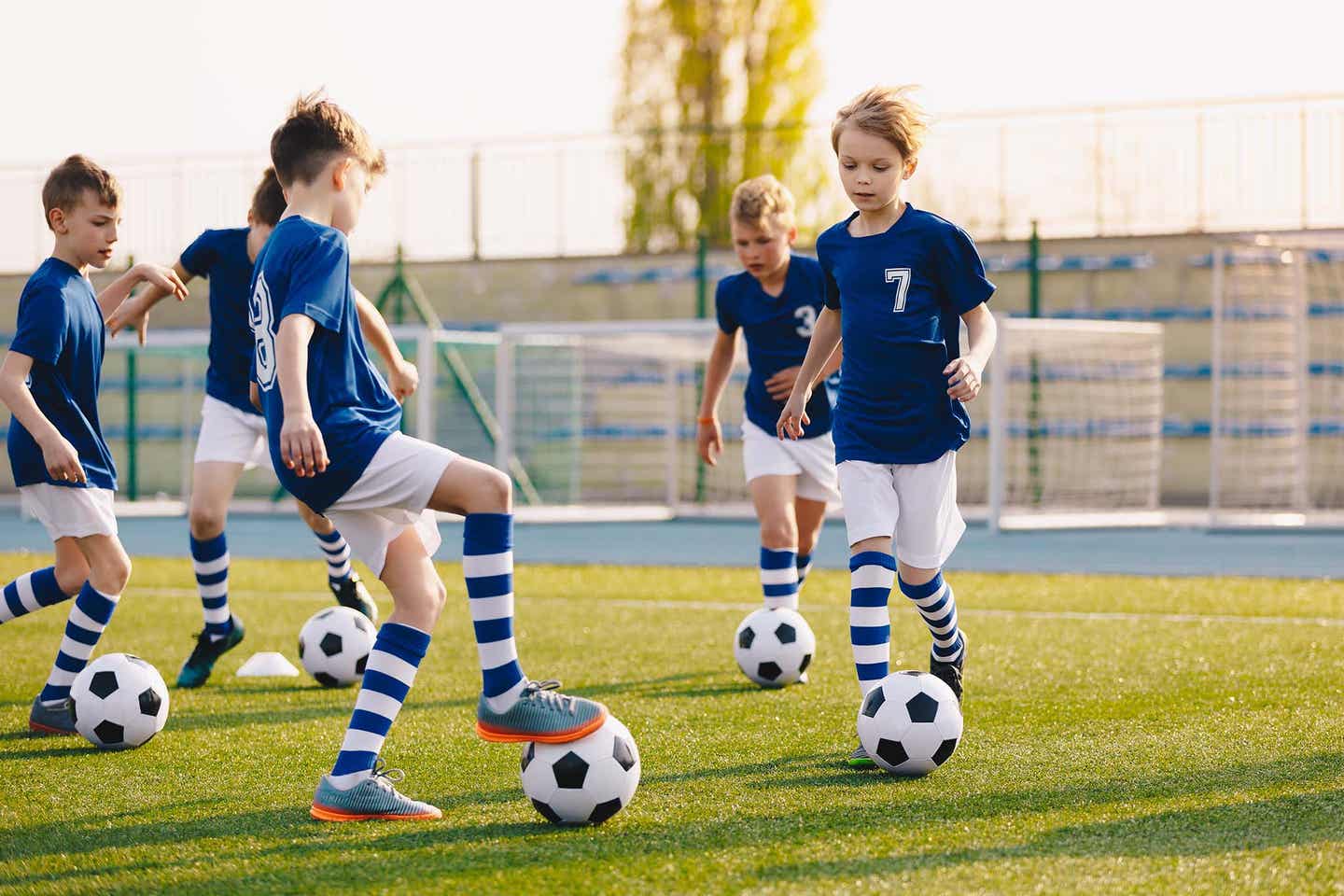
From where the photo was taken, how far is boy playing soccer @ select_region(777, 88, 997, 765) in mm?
4113


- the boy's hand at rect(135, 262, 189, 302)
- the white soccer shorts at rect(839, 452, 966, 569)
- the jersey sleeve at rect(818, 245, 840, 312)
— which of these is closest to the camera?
the white soccer shorts at rect(839, 452, 966, 569)

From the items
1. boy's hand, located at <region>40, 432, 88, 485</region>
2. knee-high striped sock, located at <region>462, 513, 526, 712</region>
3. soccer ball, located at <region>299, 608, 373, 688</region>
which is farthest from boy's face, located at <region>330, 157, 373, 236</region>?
soccer ball, located at <region>299, 608, 373, 688</region>

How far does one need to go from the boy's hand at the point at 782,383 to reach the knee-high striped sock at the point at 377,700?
8.01 feet

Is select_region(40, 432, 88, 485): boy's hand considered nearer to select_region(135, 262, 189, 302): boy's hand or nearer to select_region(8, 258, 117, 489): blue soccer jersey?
select_region(8, 258, 117, 489): blue soccer jersey

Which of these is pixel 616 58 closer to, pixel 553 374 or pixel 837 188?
pixel 837 188

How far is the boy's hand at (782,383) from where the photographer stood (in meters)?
5.57

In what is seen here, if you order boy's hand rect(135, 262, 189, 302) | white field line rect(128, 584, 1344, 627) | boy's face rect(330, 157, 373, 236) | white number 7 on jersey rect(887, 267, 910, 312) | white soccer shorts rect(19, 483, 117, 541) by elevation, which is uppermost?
boy's face rect(330, 157, 373, 236)

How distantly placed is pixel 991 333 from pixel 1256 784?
1.35 meters

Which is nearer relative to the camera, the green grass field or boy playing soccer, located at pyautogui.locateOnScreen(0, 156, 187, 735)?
the green grass field

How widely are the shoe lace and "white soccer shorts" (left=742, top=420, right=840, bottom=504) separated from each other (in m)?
2.34

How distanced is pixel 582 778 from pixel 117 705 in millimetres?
1694

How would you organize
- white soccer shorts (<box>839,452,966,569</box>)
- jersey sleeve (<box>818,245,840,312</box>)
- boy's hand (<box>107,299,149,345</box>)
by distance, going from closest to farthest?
white soccer shorts (<box>839,452,966,569</box>)
jersey sleeve (<box>818,245,840,312</box>)
boy's hand (<box>107,299,149,345</box>)

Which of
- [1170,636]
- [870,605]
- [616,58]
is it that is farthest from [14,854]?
[616,58]

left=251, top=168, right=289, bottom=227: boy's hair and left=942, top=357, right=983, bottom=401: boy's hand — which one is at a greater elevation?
left=251, top=168, right=289, bottom=227: boy's hair
